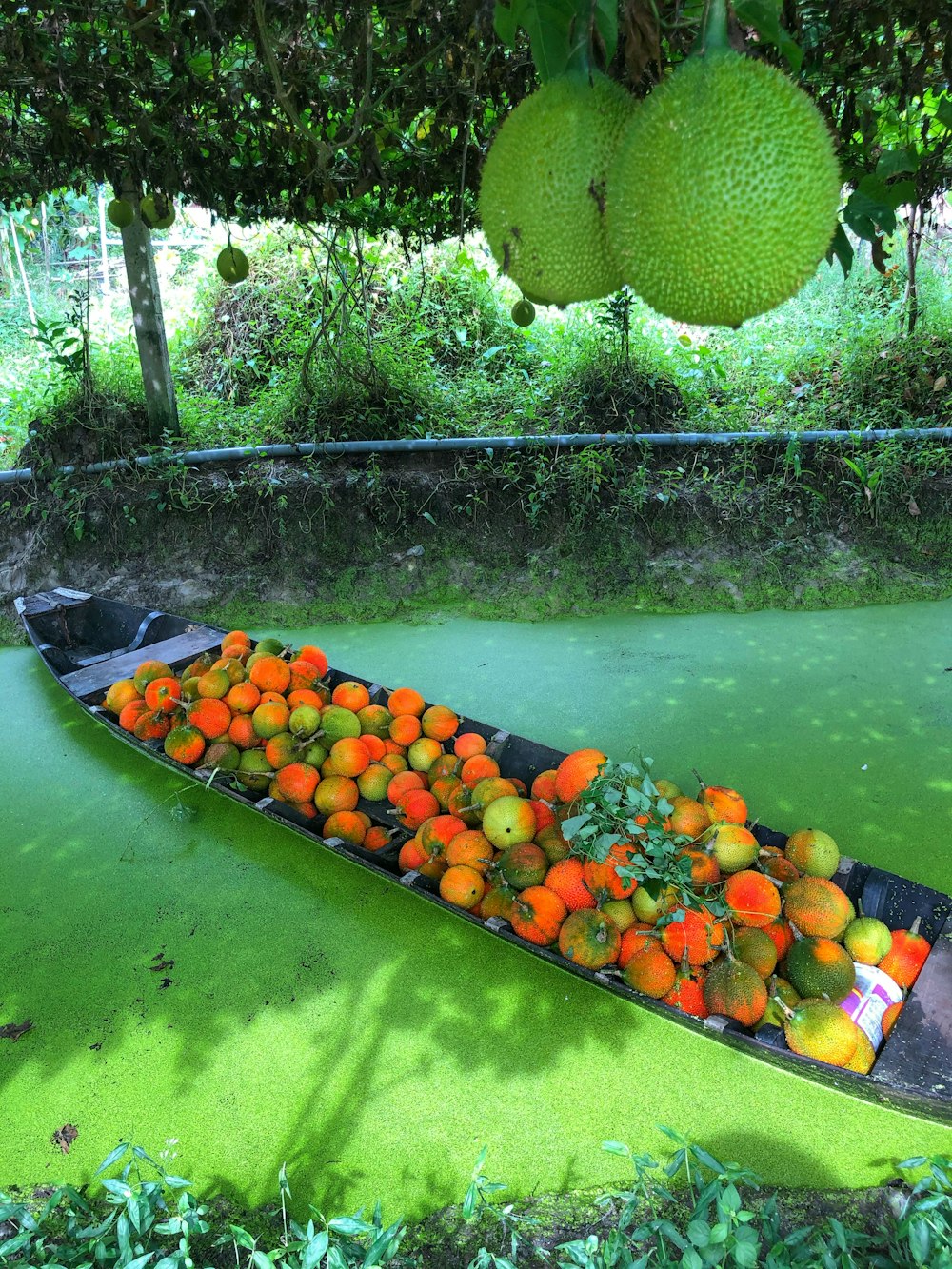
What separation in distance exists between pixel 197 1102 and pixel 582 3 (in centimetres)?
200

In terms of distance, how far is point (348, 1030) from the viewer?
6.36ft

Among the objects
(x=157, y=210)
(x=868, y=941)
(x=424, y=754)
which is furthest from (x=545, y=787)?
(x=157, y=210)

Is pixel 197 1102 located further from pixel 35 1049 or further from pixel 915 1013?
pixel 915 1013

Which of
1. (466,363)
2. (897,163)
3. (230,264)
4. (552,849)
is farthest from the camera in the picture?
(466,363)

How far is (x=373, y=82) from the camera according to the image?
7.46 ft

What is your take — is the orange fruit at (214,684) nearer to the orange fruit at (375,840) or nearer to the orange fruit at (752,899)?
the orange fruit at (375,840)

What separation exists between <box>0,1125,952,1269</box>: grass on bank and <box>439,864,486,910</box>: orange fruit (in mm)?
583

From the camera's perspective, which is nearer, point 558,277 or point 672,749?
point 558,277

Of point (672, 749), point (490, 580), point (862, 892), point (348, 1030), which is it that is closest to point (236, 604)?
point (490, 580)

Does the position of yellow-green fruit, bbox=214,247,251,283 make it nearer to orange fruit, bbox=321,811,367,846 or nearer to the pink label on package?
orange fruit, bbox=321,811,367,846

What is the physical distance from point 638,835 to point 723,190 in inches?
60.6

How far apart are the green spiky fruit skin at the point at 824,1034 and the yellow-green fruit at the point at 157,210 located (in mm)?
2992

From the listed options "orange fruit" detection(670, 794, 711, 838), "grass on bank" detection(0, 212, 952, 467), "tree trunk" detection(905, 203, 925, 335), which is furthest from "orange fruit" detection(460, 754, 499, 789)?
"grass on bank" detection(0, 212, 952, 467)

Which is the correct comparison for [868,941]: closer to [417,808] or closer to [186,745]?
[417,808]
